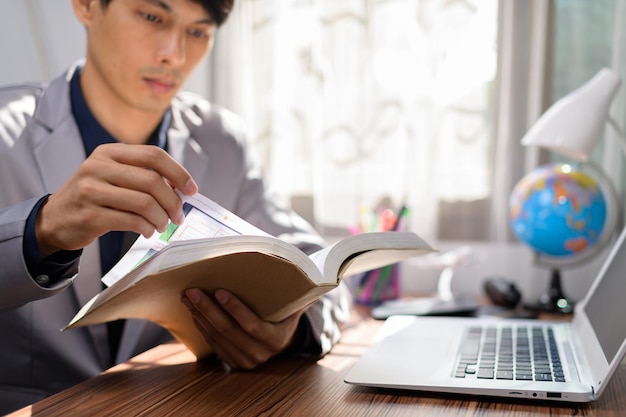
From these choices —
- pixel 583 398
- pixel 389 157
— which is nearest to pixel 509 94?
pixel 389 157

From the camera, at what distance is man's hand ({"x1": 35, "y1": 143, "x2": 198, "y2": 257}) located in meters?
0.75

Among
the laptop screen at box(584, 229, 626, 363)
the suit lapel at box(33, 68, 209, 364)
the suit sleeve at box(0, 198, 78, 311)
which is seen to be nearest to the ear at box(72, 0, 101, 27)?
the suit lapel at box(33, 68, 209, 364)

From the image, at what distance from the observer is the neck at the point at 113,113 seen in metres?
1.39

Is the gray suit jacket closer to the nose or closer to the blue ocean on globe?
the nose

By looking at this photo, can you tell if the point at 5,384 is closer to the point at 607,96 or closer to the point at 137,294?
the point at 137,294

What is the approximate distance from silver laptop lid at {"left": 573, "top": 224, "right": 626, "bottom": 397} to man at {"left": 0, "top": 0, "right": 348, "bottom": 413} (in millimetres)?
374

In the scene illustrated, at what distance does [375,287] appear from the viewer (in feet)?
5.11

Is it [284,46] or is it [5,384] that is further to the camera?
[284,46]

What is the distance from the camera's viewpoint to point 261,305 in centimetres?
85

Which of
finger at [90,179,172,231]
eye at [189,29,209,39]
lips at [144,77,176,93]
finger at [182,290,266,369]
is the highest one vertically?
eye at [189,29,209,39]

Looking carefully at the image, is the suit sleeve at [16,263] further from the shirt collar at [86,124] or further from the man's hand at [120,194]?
the shirt collar at [86,124]

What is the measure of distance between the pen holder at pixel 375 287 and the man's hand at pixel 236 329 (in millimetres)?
608

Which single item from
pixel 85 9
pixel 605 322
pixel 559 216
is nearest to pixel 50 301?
pixel 85 9

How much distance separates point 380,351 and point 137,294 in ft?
1.29
